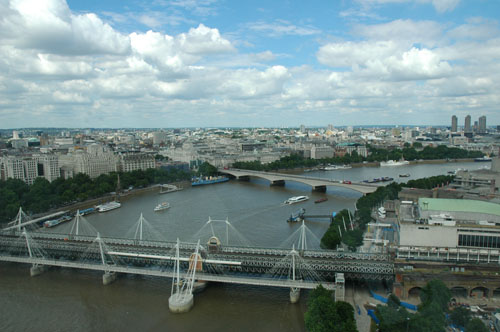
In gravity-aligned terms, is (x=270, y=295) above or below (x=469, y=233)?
below

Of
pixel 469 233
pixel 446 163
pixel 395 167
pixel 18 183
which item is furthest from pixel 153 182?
pixel 446 163

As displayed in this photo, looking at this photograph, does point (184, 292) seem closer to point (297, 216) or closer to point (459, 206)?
point (297, 216)

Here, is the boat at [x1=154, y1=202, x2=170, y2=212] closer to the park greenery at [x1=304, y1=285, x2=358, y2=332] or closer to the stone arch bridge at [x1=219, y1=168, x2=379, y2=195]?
the stone arch bridge at [x1=219, y1=168, x2=379, y2=195]

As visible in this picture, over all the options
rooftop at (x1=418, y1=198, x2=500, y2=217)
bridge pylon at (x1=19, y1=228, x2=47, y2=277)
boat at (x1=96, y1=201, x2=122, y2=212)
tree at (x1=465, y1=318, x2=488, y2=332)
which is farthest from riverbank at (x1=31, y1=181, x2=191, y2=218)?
tree at (x1=465, y1=318, x2=488, y2=332)

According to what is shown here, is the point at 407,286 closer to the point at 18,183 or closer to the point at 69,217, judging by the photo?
the point at 69,217

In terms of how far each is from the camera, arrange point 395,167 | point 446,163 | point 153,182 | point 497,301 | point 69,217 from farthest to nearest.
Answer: point 446,163 → point 395,167 → point 153,182 → point 69,217 → point 497,301

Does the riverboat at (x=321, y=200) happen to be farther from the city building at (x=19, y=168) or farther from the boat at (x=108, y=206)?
the city building at (x=19, y=168)
